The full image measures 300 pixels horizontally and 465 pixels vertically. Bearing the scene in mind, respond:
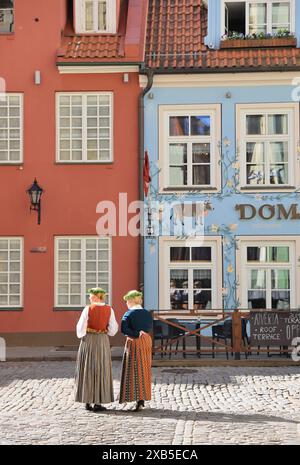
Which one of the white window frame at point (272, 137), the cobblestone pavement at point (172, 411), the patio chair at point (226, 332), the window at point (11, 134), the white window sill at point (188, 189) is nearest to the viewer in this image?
the cobblestone pavement at point (172, 411)

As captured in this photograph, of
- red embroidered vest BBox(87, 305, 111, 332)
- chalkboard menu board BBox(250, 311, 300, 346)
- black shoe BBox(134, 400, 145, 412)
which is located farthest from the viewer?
chalkboard menu board BBox(250, 311, 300, 346)

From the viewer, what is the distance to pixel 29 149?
1962cm

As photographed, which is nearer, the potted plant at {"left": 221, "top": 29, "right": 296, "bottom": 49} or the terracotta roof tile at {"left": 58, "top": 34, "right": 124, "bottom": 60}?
the terracotta roof tile at {"left": 58, "top": 34, "right": 124, "bottom": 60}

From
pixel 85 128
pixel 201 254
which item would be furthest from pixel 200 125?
pixel 201 254

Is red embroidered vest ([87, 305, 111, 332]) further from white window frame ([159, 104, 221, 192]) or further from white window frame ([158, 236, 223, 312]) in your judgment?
white window frame ([159, 104, 221, 192])

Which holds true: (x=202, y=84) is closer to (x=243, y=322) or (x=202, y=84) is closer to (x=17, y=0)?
(x=17, y=0)

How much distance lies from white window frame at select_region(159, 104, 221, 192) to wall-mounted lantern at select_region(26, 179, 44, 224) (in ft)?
9.60

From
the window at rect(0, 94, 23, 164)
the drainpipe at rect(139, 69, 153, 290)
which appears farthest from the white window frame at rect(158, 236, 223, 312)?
the window at rect(0, 94, 23, 164)

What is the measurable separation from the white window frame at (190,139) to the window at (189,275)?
4.50ft

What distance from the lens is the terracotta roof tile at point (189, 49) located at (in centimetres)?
1925

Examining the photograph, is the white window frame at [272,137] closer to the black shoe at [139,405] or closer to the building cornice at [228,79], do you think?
the building cornice at [228,79]

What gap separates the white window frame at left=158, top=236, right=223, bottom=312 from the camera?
19.2 meters

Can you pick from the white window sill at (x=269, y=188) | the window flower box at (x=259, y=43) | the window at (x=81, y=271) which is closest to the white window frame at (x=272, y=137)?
the white window sill at (x=269, y=188)

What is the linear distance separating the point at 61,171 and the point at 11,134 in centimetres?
153
